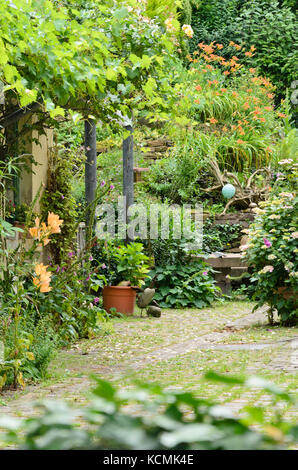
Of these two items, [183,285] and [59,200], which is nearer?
[59,200]

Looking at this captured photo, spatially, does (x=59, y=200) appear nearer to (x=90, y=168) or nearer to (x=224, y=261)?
(x=90, y=168)

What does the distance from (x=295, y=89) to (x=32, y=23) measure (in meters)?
12.8

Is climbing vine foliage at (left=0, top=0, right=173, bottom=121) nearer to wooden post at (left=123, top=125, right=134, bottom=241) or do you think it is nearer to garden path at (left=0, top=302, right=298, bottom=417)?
garden path at (left=0, top=302, right=298, bottom=417)

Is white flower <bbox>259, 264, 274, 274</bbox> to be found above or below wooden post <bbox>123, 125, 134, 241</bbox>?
below

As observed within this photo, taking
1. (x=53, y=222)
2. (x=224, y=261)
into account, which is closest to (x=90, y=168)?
(x=224, y=261)

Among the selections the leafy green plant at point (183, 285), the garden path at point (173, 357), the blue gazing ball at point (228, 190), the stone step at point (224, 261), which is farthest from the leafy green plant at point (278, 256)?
the blue gazing ball at point (228, 190)

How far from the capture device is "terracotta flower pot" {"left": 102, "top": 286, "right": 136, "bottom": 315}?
8.68m

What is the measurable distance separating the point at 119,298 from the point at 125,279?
17.0 inches

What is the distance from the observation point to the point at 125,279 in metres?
9.08

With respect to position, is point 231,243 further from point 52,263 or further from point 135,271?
point 52,263

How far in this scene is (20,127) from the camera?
21.4 ft

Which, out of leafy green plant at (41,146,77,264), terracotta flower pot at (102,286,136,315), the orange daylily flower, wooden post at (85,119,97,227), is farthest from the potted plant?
the orange daylily flower

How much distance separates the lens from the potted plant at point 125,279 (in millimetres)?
8711

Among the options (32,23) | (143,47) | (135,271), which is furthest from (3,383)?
(135,271)
